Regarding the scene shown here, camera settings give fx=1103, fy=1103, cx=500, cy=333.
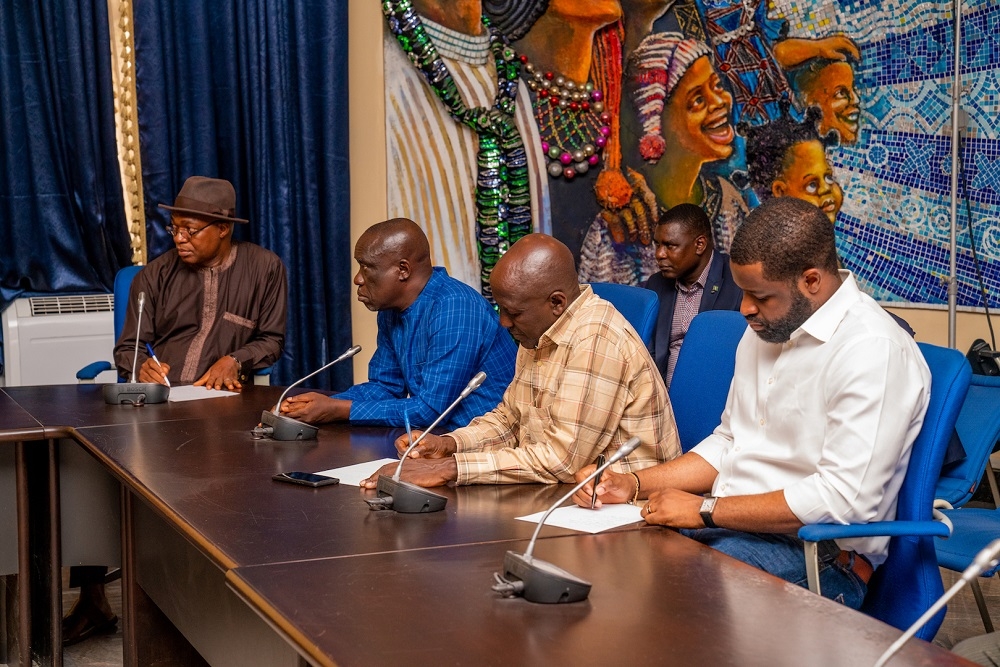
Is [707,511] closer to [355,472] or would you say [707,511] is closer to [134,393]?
[355,472]

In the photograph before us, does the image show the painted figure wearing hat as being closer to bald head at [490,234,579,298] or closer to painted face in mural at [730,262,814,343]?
bald head at [490,234,579,298]

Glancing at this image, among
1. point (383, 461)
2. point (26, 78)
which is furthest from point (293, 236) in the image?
point (383, 461)

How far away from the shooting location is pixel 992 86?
420 centimetres

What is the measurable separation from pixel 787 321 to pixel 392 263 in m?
1.40

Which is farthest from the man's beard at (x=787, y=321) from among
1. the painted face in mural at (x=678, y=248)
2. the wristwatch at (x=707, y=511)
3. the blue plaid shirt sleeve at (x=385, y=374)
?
the painted face in mural at (x=678, y=248)

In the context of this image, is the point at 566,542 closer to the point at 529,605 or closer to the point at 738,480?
the point at 529,605

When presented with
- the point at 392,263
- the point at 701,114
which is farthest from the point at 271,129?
the point at 392,263

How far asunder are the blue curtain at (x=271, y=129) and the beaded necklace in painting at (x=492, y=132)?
1.19 ft

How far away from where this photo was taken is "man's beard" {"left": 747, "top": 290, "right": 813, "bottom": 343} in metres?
2.14

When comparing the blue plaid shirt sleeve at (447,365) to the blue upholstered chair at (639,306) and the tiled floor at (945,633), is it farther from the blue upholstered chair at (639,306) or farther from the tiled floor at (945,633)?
the tiled floor at (945,633)

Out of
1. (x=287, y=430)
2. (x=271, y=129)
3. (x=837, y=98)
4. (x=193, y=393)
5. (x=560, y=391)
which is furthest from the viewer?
(x=271, y=129)

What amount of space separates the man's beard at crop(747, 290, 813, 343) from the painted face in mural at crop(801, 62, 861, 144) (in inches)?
107

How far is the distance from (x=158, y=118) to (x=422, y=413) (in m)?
2.69

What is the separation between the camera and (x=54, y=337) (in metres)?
4.89
